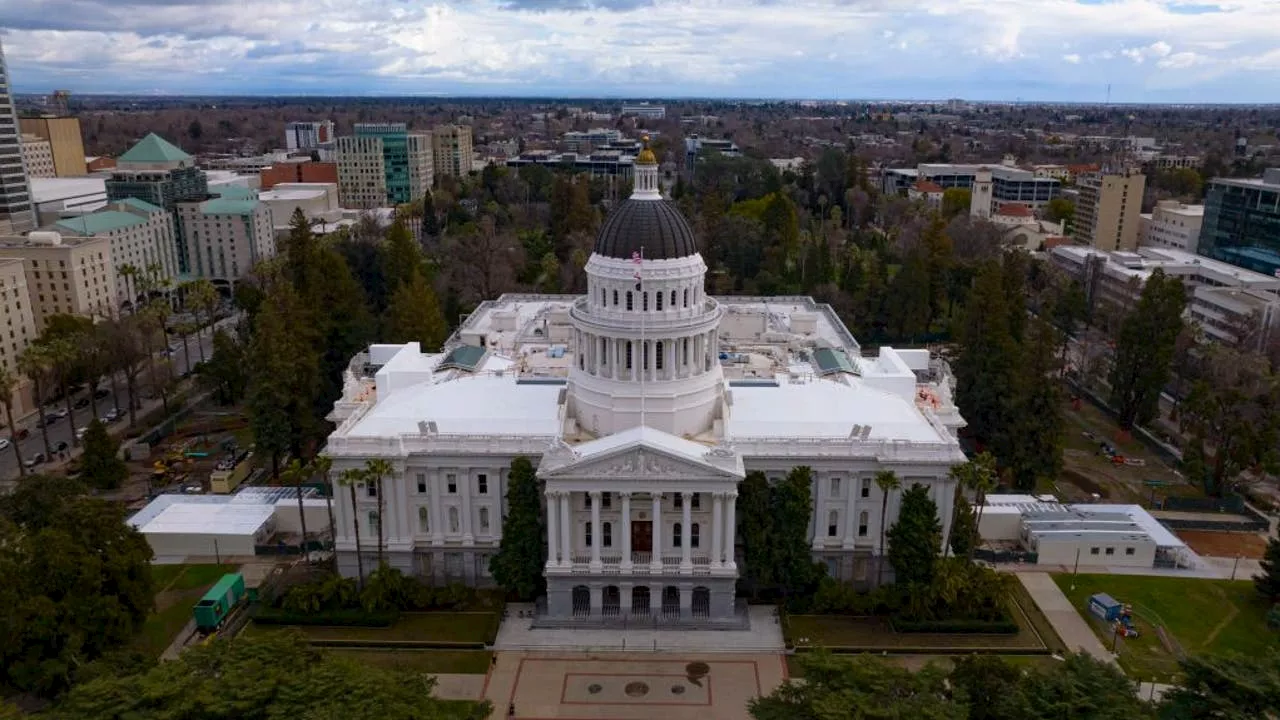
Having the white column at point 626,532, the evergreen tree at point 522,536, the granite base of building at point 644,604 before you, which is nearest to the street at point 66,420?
the evergreen tree at point 522,536

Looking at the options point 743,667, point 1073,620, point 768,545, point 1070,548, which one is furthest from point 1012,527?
point 743,667

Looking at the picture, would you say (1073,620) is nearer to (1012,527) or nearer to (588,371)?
(1012,527)

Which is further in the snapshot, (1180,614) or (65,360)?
(65,360)

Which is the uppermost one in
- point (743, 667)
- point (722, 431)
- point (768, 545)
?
point (722, 431)

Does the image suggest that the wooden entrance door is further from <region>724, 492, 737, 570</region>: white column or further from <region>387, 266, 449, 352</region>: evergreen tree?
<region>387, 266, 449, 352</region>: evergreen tree

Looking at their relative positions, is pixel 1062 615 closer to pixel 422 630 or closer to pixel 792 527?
pixel 792 527

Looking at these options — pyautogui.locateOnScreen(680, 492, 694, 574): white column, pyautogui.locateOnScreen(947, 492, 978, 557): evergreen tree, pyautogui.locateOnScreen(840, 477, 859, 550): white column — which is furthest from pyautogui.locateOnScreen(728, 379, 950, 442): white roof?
pyautogui.locateOnScreen(680, 492, 694, 574): white column

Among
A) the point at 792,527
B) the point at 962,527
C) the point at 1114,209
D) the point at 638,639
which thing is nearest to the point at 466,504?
the point at 638,639
